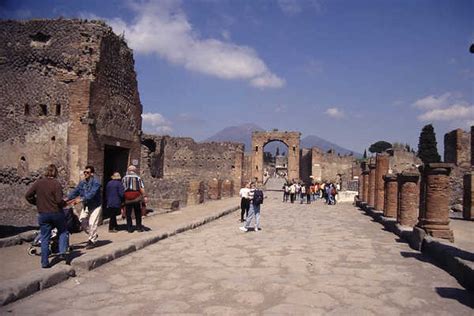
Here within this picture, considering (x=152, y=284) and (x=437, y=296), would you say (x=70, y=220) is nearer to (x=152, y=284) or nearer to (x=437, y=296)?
(x=152, y=284)

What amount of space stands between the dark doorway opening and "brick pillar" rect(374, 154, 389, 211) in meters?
9.29

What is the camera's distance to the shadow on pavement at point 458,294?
4.86 meters

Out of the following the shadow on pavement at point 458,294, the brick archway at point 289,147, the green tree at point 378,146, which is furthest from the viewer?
the green tree at point 378,146

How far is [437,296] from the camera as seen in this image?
506 cm

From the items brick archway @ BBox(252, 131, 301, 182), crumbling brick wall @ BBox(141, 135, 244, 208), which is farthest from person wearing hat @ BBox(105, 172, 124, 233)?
brick archway @ BBox(252, 131, 301, 182)

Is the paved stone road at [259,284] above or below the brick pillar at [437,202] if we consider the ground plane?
below

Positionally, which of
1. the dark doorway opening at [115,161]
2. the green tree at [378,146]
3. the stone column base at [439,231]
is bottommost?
the stone column base at [439,231]

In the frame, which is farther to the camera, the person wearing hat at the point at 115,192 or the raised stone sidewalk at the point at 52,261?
the person wearing hat at the point at 115,192

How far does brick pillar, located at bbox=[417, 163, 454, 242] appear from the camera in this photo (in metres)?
8.59

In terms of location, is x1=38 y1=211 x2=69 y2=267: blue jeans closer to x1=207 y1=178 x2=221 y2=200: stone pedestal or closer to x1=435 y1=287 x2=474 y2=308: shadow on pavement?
x1=435 y1=287 x2=474 y2=308: shadow on pavement

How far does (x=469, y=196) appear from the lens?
1678 centimetres

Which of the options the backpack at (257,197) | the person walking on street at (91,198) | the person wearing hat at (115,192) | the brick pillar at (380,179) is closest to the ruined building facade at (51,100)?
the person wearing hat at (115,192)

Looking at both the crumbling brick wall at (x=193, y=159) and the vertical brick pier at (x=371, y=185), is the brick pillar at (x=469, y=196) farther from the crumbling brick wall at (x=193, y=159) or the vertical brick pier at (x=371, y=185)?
the crumbling brick wall at (x=193, y=159)

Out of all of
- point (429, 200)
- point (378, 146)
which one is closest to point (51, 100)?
point (429, 200)
